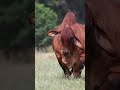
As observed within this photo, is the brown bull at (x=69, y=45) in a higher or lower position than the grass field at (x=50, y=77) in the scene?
higher

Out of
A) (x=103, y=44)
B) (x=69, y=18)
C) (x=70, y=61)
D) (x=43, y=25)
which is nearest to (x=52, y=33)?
(x=43, y=25)

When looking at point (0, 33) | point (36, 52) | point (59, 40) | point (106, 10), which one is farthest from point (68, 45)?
point (0, 33)

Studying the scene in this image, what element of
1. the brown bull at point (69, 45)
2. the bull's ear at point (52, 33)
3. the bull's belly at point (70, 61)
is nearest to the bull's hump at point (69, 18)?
the brown bull at point (69, 45)

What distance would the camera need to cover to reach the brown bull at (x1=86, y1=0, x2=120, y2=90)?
2.33 m

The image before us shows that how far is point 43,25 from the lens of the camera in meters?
2.35

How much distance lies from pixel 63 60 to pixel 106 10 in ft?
2.08

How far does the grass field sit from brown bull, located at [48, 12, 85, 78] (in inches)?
2.2

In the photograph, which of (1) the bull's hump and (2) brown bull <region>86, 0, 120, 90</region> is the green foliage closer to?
(1) the bull's hump

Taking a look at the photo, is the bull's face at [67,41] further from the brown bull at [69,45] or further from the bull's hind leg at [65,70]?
the bull's hind leg at [65,70]

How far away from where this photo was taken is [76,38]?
240 cm

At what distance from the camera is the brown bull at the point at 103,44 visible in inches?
91.7

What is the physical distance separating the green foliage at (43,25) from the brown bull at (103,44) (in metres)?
0.34

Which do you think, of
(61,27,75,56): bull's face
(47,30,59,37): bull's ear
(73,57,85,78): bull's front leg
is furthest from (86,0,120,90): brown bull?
(47,30,59,37): bull's ear

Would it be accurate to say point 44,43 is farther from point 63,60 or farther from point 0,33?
point 0,33
